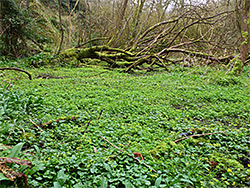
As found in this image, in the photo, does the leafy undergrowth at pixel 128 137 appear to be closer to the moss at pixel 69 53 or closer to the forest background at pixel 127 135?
the forest background at pixel 127 135

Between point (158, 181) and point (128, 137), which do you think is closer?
point (158, 181)

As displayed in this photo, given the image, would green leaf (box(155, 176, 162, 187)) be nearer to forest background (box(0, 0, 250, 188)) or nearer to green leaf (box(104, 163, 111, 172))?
forest background (box(0, 0, 250, 188))

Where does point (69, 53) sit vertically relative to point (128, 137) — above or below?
above

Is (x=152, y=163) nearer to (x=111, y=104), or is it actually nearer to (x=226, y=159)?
(x=226, y=159)

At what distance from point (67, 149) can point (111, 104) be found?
1759 mm

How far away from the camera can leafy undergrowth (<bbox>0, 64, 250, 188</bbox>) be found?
6.35ft

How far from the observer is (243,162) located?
2.41 m

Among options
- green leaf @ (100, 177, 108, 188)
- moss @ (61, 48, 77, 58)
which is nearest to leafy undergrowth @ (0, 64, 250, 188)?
green leaf @ (100, 177, 108, 188)

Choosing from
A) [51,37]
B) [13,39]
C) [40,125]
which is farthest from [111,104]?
[51,37]

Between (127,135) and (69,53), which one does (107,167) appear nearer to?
(127,135)

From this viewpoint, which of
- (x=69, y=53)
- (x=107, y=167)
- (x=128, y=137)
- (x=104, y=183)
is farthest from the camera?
(x=69, y=53)

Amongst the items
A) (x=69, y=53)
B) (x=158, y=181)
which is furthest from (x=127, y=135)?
(x=69, y=53)

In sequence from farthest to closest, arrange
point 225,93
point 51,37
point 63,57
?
point 51,37 < point 63,57 < point 225,93

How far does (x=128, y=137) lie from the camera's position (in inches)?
108
